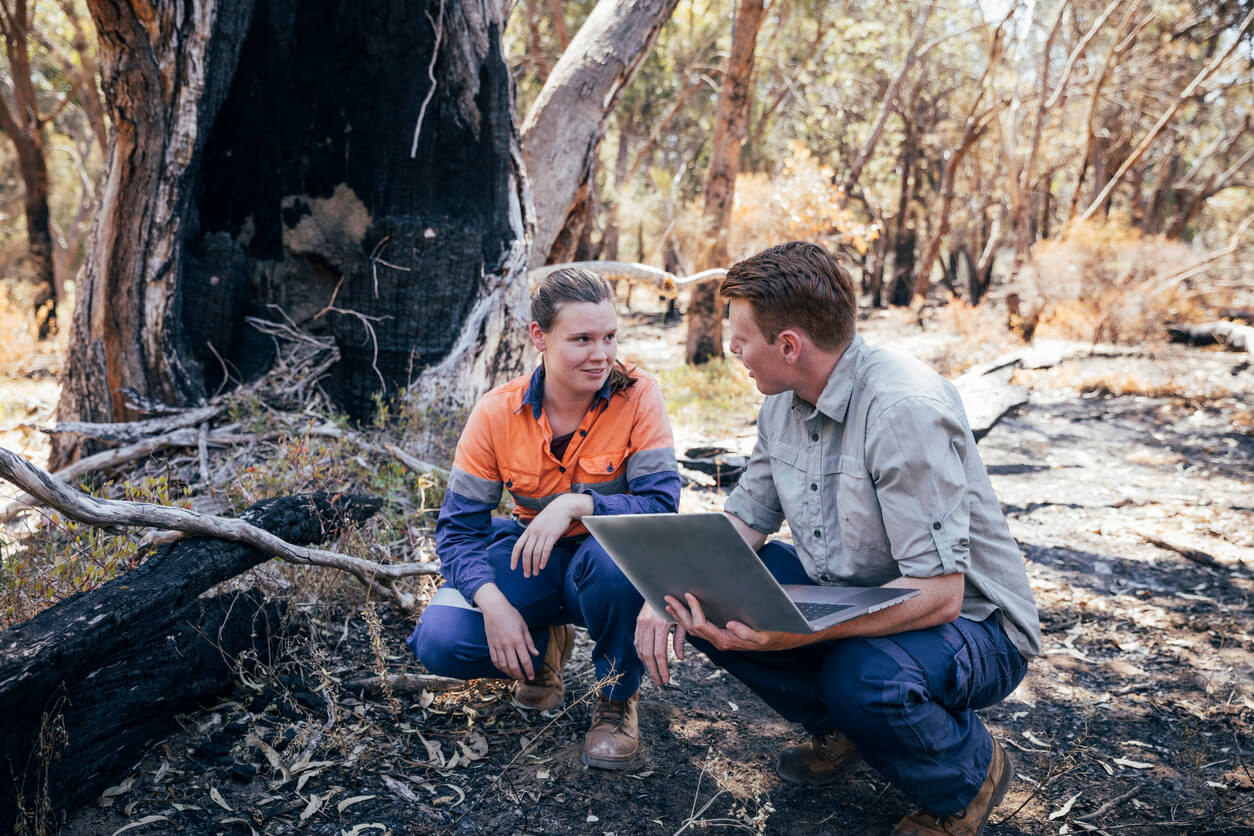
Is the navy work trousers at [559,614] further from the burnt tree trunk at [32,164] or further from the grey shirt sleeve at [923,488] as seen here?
the burnt tree trunk at [32,164]

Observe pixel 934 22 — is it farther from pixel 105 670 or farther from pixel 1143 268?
pixel 105 670

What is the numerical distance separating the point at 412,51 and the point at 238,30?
895 millimetres

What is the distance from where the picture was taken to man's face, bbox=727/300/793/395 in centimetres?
231

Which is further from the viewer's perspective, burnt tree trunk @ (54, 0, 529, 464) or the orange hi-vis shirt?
burnt tree trunk @ (54, 0, 529, 464)

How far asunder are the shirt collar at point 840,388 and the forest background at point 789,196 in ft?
3.43

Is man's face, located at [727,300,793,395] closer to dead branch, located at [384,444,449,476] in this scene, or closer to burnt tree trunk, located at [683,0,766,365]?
dead branch, located at [384,444,449,476]

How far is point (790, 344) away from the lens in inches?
92.0

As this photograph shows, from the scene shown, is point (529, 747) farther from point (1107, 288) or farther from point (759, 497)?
point (1107, 288)

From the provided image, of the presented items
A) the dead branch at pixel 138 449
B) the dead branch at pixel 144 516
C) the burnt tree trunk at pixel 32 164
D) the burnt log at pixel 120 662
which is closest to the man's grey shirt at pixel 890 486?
the dead branch at pixel 144 516

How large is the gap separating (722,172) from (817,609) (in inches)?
341

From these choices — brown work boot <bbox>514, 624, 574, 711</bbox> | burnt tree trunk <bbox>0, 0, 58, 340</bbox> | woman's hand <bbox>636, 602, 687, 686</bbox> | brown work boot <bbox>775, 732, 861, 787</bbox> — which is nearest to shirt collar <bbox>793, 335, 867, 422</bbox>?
woman's hand <bbox>636, 602, 687, 686</bbox>

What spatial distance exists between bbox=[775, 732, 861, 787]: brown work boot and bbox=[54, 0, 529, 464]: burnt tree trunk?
3.01 metres

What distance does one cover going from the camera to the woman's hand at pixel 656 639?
232 cm

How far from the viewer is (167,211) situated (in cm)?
464
